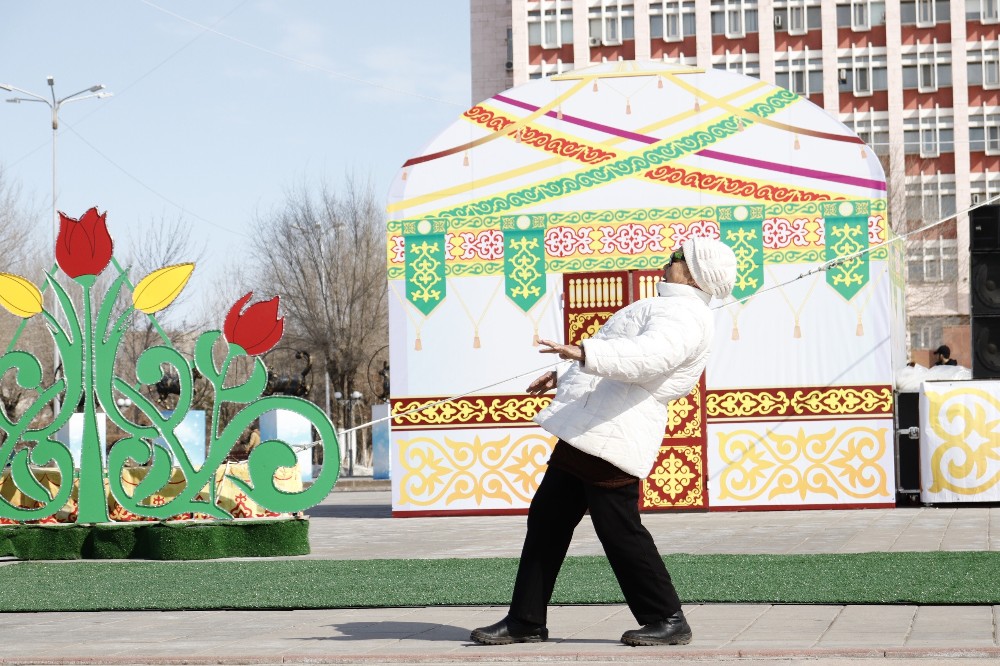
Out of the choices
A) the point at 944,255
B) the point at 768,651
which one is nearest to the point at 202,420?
the point at 768,651

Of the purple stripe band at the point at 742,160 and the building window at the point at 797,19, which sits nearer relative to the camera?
the purple stripe band at the point at 742,160

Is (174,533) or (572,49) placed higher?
(572,49)

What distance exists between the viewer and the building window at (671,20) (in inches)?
2630

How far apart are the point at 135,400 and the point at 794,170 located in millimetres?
7919

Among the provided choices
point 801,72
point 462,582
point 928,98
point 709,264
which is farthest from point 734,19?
point 709,264

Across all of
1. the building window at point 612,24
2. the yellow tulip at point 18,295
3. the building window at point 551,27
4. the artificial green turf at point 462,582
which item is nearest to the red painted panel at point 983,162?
the building window at point 612,24

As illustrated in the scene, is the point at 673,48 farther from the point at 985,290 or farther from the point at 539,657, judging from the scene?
the point at 539,657

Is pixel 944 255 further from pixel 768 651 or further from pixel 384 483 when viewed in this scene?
pixel 768 651

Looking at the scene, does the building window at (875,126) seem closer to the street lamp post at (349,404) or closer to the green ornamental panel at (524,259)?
the street lamp post at (349,404)

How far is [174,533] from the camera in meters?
12.4

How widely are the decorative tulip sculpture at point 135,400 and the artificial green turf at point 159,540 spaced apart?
15 centimetres

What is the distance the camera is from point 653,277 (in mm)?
16812

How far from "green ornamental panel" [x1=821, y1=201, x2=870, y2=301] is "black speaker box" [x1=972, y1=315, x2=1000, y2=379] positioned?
1272 millimetres

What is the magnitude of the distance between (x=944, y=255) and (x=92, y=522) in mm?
54955
